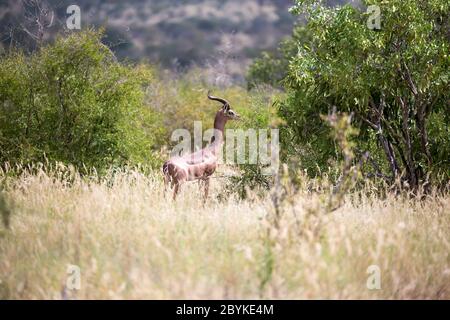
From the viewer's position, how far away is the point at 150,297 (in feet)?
20.0

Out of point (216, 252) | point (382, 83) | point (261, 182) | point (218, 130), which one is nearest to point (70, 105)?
point (218, 130)

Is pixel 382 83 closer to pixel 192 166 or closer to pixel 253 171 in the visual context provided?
pixel 253 171

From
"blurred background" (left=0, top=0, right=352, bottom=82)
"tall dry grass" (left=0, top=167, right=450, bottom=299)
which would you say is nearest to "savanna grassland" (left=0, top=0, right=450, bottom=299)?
"tall dry grass" (left=0, top=167, right=450, bottom=299)

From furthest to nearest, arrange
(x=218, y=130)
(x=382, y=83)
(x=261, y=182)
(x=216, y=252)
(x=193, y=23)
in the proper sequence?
(x=193, y=23)
(x=261, y=182)
(x=382, y=83)
(x=218, y=130)
(x=216, y=252)

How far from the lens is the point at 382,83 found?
Answer: 11.7m

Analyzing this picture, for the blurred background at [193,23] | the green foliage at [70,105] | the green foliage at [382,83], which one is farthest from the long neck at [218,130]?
the blurred background at [193,23]

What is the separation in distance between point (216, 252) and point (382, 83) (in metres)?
Answer: 6.01

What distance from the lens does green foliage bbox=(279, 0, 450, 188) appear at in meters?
11.2

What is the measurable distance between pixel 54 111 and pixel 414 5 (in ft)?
25.6

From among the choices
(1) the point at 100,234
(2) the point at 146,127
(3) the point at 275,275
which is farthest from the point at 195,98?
(3) the point at 275,275

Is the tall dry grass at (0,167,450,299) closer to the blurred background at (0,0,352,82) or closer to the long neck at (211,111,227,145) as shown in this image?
the long neck at (211,111,227,145)

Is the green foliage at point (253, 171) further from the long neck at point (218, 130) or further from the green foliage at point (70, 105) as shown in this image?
the green foliage at point (70, 105)

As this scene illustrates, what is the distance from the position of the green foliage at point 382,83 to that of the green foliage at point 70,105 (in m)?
3.86

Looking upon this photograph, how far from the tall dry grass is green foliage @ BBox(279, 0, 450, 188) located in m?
3.19
